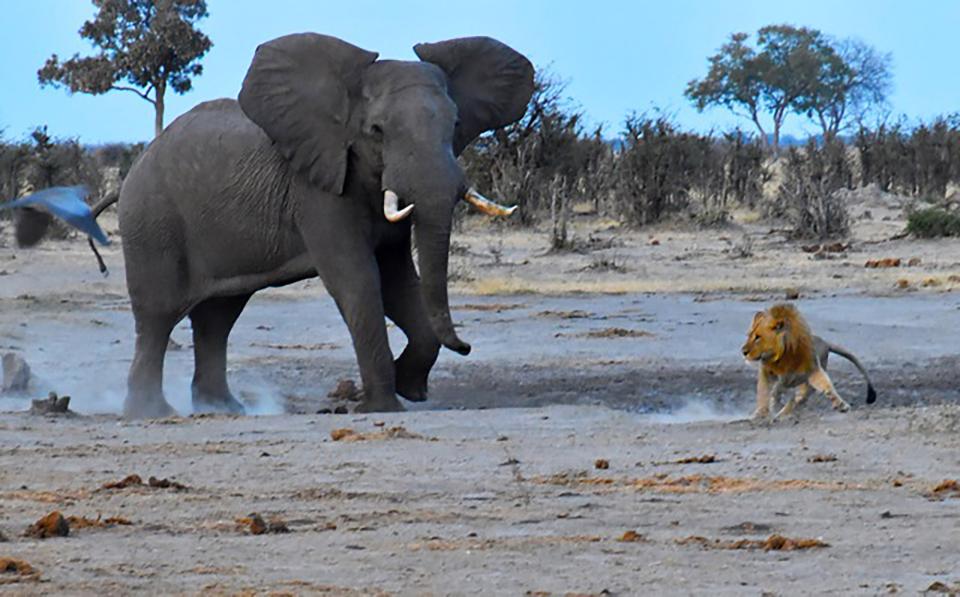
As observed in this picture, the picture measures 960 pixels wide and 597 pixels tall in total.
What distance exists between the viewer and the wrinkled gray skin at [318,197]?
10820 mm

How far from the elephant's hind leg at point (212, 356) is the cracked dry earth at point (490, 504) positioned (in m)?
1.95

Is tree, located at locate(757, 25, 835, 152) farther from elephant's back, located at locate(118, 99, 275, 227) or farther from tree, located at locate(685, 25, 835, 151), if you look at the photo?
elephant's back, located at locate(118, 99, 275, 227)

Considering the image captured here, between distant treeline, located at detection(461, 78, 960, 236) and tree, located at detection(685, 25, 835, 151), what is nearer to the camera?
distant treeline, located at detection(461, 78, 960, 236)

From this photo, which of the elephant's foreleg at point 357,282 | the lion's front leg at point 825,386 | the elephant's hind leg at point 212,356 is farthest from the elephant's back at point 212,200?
the lion's front leg at point 825,386

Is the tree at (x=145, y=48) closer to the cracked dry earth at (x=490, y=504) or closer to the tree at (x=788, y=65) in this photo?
the tree at (x=788, y=65)

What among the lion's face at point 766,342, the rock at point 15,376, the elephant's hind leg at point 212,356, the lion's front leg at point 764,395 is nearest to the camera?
the lion's face at point 766,342

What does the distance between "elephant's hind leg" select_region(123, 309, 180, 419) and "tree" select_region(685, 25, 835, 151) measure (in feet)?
171

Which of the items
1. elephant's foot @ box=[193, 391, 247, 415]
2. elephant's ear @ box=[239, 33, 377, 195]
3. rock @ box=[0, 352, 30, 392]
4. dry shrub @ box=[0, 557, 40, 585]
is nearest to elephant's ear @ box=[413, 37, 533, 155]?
elephant's ear @ box=[239, 33, 377, 195]

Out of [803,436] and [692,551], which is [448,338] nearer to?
[803,436]

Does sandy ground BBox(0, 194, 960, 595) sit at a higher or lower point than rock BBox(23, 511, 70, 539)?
lower

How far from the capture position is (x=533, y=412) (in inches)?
413

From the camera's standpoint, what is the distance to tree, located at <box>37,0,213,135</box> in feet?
151

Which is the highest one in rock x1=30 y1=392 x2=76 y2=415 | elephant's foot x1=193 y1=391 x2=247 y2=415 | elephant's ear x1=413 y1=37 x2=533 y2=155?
elephant's ear x1=413 y1=37 x2=533 y2=155

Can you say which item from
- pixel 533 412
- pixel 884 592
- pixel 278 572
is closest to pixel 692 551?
pixel 884 592
